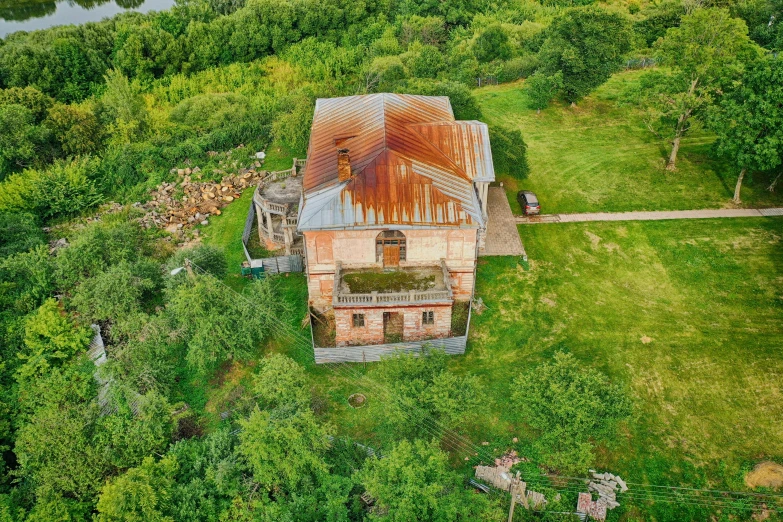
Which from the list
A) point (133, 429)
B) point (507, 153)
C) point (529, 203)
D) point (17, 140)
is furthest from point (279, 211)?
point (17, 140)

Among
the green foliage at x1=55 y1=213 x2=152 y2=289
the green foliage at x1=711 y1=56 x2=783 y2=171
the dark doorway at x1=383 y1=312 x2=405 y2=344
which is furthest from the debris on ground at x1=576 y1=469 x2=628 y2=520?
the green foliage at x1=55 y1=213 x2=152 y2=289

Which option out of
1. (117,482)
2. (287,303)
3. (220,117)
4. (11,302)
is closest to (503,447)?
(287,303)

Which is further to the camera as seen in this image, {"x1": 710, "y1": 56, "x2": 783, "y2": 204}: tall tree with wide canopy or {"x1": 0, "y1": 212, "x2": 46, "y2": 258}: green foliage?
{"x1": 0, "y1": 212, "x2": 46, "y2": 258}: green foliage

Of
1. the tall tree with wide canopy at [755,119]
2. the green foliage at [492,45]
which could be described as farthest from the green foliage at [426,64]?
the tall tree with wide canopy at [755,119]

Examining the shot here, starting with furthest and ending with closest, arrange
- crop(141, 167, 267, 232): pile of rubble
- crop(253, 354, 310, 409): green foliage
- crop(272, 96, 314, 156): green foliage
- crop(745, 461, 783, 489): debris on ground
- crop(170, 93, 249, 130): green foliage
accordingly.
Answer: crop(170, 93, 249, 130): green foliage
crop(272, 96, 314, 156): green foliage
crop(141, 167, 267, 232): pile of rubble
crop(253, 354, 310, 409): green foliage
crop(745, 461, 783, 489): debris on ground

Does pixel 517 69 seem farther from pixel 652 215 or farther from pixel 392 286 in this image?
pixel 392 286

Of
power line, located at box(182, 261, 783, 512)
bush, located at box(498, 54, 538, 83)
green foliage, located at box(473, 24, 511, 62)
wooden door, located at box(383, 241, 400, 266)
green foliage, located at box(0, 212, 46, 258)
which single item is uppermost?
green foliage, located at box(473, 24, 511, 62)

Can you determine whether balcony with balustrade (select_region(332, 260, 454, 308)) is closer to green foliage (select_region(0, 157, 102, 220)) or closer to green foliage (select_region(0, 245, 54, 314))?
green foliage (select_region(0, 245, 54, 314))
